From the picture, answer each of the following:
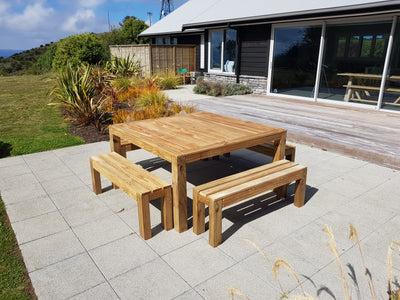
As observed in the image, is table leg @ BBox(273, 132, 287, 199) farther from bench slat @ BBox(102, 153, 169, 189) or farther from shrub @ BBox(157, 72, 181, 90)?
shrub @ BBox(157, 72, 181, 90)

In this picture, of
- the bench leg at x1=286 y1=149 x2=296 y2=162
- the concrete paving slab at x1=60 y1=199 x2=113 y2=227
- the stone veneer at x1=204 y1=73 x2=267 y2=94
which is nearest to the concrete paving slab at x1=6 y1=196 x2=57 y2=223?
the concrete paving slab at x1=60 y1=199 x2=113 y2=227

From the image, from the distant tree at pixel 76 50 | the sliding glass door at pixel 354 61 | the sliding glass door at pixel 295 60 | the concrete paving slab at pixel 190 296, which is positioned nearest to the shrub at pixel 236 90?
the sliding glass door at pixel 295 60

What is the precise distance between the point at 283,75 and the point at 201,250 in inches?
309

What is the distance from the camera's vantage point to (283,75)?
919 cm

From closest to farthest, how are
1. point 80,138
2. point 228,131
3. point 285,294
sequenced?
1. point 285,294
2. point 228,131
3. point 80,138

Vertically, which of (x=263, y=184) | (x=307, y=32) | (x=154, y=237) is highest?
(x=307, y=32)

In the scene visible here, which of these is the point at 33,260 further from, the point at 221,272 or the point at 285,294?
the point at 285,294

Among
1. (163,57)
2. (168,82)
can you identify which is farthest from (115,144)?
(163,57)

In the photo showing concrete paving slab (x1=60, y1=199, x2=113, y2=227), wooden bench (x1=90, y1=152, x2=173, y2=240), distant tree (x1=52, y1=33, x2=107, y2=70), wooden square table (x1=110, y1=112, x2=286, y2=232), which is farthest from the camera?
distant tree (x1=52, y1=33, x2=107, y2=70)

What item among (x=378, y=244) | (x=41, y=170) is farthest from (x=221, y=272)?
(x=41, y=170)

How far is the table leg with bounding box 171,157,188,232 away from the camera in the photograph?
2553mm

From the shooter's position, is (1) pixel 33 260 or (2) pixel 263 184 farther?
(2) pixel 263 184

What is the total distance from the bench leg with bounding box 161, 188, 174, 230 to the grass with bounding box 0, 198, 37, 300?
3.60 ft

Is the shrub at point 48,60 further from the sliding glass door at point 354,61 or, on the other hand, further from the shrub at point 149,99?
the sliding glass door at point 354,61
